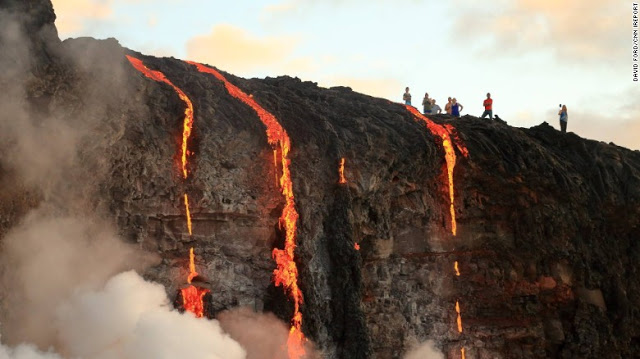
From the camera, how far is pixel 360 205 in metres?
22.7

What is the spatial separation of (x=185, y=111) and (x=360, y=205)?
5748 mm

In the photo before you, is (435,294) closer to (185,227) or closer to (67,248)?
(185,227)

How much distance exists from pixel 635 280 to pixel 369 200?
9573 mm

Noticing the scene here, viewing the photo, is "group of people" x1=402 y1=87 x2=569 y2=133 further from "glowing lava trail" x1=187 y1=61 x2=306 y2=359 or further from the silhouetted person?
"glowing lava trail" x1=187 y1=61 x2=306 y2=359

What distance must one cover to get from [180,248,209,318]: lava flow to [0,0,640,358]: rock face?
0.26 meters

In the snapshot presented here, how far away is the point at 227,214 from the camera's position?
2016cm

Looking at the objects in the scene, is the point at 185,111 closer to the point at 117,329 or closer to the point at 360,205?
the point at 360,205

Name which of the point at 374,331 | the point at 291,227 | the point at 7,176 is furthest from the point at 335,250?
the point at 7,176

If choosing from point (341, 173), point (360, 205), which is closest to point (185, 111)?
point (341, 173)

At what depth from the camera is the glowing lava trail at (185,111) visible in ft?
64.5

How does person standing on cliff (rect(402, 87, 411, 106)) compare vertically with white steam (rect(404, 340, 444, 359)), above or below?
above

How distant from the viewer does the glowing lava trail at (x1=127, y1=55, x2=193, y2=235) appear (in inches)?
774

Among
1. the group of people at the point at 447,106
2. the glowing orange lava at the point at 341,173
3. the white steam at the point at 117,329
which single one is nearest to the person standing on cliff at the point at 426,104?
the group of people at the point at 447,106

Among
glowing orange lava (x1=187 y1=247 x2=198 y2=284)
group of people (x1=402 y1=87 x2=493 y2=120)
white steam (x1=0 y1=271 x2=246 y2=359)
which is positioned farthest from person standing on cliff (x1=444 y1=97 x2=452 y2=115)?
white steam (x1=0 y1=271 x2=246 y2=359)
